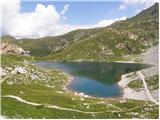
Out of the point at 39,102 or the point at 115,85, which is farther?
the point at 115,85

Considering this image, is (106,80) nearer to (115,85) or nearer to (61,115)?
(115,85)

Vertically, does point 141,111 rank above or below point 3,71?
below

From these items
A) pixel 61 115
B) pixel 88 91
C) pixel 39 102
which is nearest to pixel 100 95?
pixel 88 91

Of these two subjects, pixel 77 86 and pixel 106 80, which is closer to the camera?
pixel 77 86

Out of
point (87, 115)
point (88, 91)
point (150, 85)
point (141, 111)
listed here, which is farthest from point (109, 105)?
point (150, 85)

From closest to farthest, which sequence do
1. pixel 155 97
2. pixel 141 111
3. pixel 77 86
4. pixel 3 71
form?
1. pixel 141 111
2. pixel 155 97
3. pixel 3 71
4. pixel 77 86

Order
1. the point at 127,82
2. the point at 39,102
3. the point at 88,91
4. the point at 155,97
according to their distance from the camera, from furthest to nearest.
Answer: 1. the point at 127,82
2. the point at 88,91
3. the point at 155,97
4. the point at 39,102

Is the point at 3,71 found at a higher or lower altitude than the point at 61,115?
higher

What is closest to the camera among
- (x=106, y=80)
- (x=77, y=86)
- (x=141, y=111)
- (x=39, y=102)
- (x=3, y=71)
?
(x=39, y=102)

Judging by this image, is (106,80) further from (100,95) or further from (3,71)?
(3,71)
